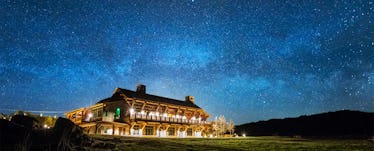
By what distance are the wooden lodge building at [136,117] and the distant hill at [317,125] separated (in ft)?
190

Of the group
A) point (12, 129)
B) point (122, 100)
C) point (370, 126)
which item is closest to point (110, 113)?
point (122, 100)

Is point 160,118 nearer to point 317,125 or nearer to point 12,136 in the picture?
point 12,136

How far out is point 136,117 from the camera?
3966 centimetres

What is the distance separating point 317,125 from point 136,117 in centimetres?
10532

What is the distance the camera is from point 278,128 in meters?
132

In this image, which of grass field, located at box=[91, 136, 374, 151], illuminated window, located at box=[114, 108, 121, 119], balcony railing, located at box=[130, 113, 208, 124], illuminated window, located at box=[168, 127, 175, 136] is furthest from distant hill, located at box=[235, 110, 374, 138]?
grass field, located at box=[91, 136, 374, 151]

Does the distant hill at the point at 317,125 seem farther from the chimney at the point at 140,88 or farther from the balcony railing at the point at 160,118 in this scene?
the chimney at the point at 140,88

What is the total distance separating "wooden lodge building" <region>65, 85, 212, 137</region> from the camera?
129ft

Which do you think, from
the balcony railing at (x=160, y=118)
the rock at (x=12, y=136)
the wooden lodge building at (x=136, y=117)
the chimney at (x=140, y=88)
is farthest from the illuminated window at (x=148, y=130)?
the rock at (x=12, y=136)

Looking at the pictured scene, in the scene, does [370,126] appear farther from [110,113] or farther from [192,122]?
[110,113]

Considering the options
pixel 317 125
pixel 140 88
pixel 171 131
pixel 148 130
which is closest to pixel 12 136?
pixel 148 130

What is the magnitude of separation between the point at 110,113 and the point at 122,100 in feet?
9.15

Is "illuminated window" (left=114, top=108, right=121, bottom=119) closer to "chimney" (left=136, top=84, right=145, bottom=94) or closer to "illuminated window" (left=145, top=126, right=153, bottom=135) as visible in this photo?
"illuminated window" (left=145, top=126, right=153, bottom=135)

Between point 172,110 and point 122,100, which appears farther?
point 172,110
